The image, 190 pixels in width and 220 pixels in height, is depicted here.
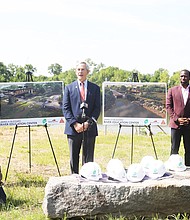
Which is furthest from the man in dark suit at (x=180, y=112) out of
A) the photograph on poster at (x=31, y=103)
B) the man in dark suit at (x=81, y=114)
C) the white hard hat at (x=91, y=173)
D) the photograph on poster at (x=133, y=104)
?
the white hard hat at (x=91, y=173)

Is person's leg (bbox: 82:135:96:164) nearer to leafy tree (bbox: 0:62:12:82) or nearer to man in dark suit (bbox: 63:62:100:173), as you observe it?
man in dark suit (bbox: 63:62:100:173)

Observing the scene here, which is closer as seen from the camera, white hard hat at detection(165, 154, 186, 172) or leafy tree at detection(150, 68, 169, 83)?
white hard hat at detection(165, 154, 186, 172)

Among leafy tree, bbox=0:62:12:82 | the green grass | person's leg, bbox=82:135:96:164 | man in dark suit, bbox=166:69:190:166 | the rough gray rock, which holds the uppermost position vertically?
leafy tree, bbox=0:62:12:82

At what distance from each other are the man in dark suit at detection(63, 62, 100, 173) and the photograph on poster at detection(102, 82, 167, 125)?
6.31 feet

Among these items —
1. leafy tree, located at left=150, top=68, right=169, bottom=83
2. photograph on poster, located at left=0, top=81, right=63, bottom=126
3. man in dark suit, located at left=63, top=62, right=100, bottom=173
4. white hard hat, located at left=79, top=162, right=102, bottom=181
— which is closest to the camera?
white hard hat, located at left=79, top=162, right=102, bottom=181

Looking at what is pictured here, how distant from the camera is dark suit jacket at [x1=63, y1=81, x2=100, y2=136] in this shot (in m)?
5.59

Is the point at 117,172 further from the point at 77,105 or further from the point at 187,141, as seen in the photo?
the point at 187,141

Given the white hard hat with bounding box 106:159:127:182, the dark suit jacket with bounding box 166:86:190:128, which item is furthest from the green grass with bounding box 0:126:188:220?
the dark suit jacket with bounding box 166:86:190:128

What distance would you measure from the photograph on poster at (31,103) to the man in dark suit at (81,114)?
4.40 ft

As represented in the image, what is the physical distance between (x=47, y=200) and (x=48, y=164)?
13.2 ft

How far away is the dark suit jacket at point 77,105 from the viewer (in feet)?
18.4

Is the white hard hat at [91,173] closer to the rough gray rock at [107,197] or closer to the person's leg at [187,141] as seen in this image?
the rough gray rock at [107,197]

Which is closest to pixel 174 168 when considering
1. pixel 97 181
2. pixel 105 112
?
pixel 97 181

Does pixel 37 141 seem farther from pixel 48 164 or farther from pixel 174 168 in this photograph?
pixel 174 168
